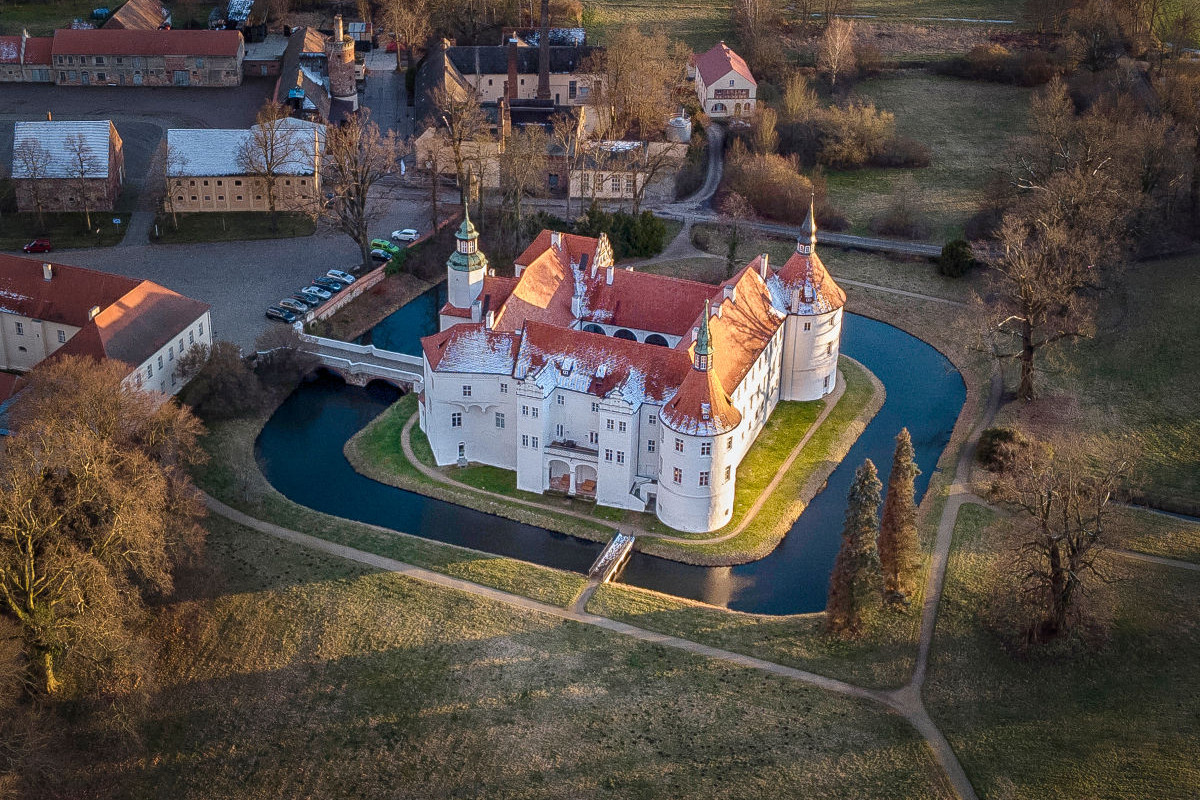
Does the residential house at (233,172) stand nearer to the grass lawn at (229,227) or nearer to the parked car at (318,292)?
the grass lawn at (229,227)

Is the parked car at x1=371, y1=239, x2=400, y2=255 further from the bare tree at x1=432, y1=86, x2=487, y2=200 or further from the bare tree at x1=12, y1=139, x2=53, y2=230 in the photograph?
the bare tree at x1=12, y1=139, x2=53, y2=230

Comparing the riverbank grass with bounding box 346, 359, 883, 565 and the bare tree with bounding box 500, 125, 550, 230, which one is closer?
the riverbank grass with bounding box 346, 359, 883, 565

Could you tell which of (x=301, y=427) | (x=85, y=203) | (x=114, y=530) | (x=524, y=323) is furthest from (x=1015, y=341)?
(x=85, y=203)

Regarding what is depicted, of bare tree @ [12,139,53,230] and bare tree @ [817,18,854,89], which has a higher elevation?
bare tree @ [817,18,854,89]

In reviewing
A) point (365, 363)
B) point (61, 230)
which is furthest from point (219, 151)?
point (365, 363)

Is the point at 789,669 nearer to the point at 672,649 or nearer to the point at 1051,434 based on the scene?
the point at 672,649

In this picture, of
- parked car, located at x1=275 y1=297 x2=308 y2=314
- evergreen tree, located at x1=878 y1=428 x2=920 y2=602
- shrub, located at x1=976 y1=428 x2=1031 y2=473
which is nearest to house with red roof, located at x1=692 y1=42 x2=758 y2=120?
parked car, located at x1=275 y1=297 x2=308 y2=314

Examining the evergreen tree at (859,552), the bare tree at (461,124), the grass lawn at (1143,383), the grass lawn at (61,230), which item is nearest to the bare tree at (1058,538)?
the evergreen tree at (859,552)
